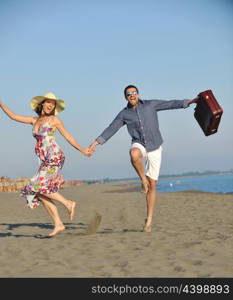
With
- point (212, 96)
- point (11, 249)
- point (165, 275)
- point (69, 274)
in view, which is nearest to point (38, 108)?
point (11, 249)

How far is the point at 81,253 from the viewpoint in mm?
4707

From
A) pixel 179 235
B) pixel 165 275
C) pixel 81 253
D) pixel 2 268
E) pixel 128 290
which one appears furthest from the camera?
pixel 179 235

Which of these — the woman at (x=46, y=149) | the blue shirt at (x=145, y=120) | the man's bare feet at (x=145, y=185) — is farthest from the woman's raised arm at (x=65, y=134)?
the man's bare feet at (x=145, y=185)

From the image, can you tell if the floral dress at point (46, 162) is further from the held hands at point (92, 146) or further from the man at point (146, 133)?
the man at point (146, 133)

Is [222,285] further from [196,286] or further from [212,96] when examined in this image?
[212,96]

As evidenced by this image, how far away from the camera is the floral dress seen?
5.80 metres

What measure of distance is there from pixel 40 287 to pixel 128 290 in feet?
2.38

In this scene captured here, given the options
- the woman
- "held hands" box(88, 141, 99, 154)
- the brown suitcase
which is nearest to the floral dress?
the woman

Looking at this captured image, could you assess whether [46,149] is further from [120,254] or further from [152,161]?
[120,254]

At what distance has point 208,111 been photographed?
20.2 ft

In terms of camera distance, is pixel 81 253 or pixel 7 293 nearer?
pixel 7 293

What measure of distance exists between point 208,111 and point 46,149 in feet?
8.02

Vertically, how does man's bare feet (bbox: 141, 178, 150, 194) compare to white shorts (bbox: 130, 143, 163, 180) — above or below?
below

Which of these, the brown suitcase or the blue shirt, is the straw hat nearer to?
the blue shirt
